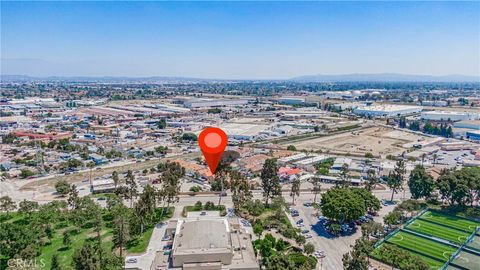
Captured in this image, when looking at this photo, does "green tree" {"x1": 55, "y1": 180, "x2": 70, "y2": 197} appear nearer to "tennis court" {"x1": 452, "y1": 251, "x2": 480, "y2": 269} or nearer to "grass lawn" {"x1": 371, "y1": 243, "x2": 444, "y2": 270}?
"grass lawn" {"x1": 371, "y1": 243, "x2": 444, "y2": 270}

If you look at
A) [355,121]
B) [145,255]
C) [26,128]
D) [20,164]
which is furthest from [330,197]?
[26,128]

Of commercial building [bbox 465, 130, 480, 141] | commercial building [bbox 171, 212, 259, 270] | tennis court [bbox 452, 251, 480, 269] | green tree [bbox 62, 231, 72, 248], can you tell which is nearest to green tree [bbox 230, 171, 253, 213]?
commercial building [bbox 171, 212, 259, 270]

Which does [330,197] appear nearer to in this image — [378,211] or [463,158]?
[378,211]

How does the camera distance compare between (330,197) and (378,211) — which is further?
(378,211)

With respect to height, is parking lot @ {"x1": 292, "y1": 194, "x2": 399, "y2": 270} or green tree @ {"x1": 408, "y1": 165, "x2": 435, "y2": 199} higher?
green tree @ {"x1": 408, "y1": 165, "x2": 435, "y2": 199}

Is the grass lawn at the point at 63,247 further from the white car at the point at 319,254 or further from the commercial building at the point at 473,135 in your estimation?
the commercial building at the point at 473,135

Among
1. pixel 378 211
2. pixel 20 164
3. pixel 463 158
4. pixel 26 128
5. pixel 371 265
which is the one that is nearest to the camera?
pixel 371 265
